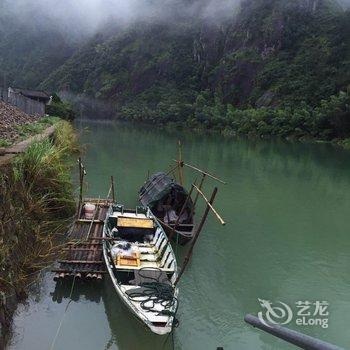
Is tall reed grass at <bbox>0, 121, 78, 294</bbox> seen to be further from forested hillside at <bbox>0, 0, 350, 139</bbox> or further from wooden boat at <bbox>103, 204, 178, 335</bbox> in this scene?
forested hillside at <bbox>0, 0, 350, 139</bbox>

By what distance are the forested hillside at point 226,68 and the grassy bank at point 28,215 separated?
4757 cm

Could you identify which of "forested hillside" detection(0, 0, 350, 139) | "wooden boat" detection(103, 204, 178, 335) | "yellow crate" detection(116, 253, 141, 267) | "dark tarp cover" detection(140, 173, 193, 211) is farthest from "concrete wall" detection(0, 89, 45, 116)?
"forested hillside" detection(0, 0, 350, 139)

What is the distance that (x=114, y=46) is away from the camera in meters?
Answer: 127

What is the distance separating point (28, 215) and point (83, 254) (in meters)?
1.58

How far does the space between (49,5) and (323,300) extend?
577 ft

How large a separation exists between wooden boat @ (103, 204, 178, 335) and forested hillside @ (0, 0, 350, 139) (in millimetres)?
47511

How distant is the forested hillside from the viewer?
68.2 meters

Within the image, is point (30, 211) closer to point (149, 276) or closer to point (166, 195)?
point (149, 276)

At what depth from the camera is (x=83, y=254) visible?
980 centimetres

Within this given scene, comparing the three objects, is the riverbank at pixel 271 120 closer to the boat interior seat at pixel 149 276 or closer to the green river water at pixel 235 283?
the green river water at pixel 235 283

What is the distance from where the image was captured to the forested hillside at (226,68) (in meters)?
68.2

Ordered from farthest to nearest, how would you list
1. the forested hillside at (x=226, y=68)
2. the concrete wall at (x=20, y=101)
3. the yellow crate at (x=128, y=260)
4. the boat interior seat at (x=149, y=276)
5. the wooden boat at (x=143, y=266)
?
the forested hillside at (x=226, y=68) → the concrete wall at (x=20, y=101) → the yellow crate at (x=128, y=260) → the boat interior seat at (x=149, y=276) → the wooden boat at (x=143, y=266)

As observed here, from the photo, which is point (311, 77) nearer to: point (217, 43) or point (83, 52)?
point (217, 43)

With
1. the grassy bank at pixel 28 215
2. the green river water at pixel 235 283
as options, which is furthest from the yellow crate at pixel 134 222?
the grassy bank at pixel 28 215
